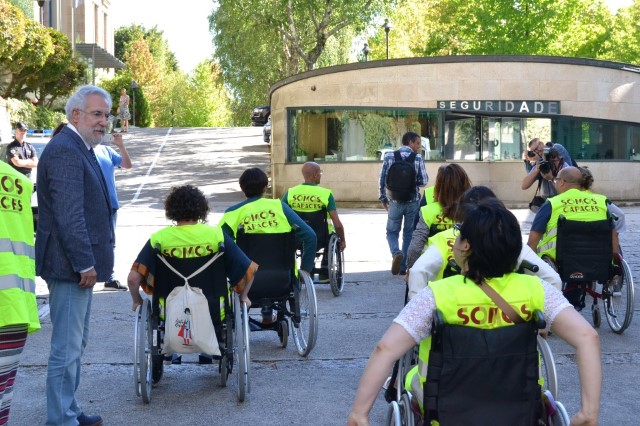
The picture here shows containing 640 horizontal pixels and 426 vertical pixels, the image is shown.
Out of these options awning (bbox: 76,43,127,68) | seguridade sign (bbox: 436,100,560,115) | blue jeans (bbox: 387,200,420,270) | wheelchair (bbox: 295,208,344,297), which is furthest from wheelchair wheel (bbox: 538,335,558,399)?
awning (bbox: 76,43,127,68)

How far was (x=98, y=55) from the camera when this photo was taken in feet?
198

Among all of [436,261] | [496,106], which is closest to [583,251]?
[436,261]

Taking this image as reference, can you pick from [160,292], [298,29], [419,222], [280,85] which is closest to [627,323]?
[419,222]

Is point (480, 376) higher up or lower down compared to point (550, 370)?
higher up

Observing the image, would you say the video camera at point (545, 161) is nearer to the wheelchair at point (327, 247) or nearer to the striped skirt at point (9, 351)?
the wheelchair at point (327, 247)

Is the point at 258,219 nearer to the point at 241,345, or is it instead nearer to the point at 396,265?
the point at 241,345

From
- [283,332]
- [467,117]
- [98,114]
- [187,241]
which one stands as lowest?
[283,332]

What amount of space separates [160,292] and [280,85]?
76.0 feet

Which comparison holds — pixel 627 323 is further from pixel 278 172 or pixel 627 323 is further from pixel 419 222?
pixel 278 172

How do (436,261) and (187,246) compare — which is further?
(187,246)

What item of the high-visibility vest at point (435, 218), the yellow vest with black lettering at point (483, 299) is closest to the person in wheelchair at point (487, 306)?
the yellow vest with black lettering at point (483, 299)

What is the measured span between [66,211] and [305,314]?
3679 millimetres

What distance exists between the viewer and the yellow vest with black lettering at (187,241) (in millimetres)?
6520

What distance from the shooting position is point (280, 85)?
29391 millimetres
